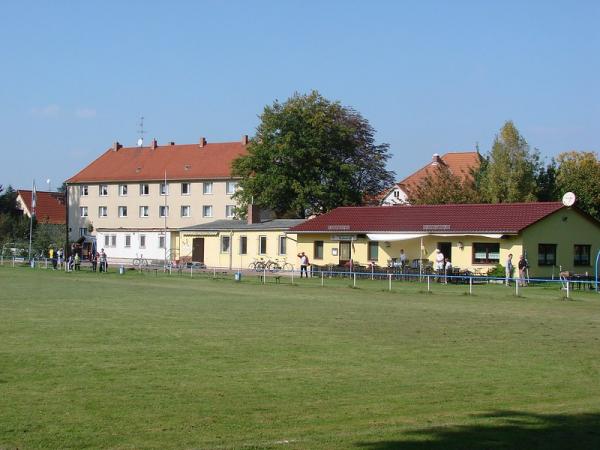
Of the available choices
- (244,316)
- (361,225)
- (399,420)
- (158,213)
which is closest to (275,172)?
(361,225)

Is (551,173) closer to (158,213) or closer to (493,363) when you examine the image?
(158,213)

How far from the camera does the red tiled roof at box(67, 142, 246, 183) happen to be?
9300 centimetres

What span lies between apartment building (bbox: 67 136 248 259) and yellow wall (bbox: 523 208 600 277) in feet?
139

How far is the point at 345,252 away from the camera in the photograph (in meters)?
55.5

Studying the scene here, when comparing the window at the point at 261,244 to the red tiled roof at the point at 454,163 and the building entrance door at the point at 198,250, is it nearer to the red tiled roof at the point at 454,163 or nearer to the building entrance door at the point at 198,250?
the building entrance door at the point at 198,250

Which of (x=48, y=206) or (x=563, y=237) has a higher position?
(x=48, y=206)

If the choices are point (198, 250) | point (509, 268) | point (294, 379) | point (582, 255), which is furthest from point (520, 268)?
point (294, 379)

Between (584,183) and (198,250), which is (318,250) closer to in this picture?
(198,250)

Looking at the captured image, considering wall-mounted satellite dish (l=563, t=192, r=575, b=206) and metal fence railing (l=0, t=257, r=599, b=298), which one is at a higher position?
wall-mounted satellite dish (l=563, t=192, r=575, b=206)

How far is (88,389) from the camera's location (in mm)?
11680

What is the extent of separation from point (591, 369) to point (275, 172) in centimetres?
5888

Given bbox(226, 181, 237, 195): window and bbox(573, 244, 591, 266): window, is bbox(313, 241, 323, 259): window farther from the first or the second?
bbox(226, 181, 237, 195): window

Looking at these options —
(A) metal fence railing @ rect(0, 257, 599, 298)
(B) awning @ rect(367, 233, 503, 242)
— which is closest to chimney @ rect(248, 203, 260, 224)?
(A) metal fence railing @ rect(0, 257, 599, 298)

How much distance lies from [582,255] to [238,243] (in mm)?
23856
